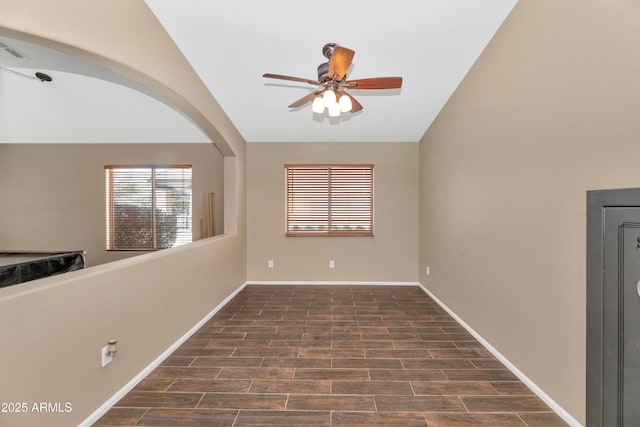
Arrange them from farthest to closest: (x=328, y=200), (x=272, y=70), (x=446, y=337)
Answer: (x=328, y=200) < (x=272, y=70) < (x=446, y=337)

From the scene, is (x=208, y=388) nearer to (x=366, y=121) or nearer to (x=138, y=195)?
(x=366, y=121)

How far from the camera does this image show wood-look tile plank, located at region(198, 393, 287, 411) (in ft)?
6.32

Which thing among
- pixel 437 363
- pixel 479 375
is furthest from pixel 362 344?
pixel 479 375

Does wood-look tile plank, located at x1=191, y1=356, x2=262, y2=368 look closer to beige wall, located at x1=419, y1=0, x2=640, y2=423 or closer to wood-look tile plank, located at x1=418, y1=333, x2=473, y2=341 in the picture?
wood-look tile plank, located at x1=418, y1=333, x2=473, y2=341

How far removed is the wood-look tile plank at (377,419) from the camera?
1771 mm

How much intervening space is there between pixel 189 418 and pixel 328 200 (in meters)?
3.73

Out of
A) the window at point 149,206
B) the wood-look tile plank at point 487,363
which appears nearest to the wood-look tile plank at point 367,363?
the wood-look tile plank at point 487,363

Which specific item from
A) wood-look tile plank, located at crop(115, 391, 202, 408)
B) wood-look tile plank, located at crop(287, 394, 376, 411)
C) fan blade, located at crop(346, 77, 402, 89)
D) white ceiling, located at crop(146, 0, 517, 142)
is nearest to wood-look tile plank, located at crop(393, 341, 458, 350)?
wood-look tile plank, located at crop(287, 394, 376, 411)

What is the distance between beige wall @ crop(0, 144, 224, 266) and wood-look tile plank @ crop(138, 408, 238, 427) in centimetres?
416

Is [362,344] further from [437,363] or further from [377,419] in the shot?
[377,419]

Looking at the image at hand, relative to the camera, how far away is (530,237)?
2137mm

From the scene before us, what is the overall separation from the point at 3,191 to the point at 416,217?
732 centimetres

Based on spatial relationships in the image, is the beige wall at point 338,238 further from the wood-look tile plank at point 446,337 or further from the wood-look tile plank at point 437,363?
the wood-look tile plank at point 437,363

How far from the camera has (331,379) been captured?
221cm
